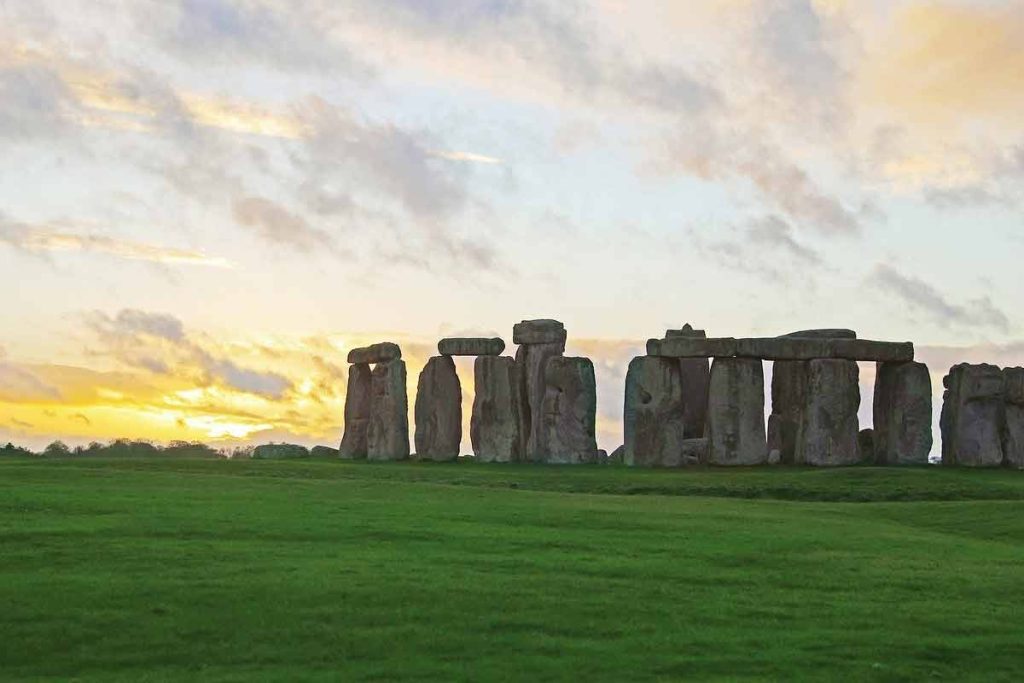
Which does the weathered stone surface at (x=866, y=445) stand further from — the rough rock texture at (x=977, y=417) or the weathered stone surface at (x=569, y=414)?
the weathered stone surface at (x=569, y=414)

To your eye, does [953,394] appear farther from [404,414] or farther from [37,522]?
[37,522]

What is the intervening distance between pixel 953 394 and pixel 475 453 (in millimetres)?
13940

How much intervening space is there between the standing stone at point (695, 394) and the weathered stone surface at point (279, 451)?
490 inches

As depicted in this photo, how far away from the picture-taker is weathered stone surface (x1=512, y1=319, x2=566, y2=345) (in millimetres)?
46094

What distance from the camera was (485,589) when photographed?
18.3 meters

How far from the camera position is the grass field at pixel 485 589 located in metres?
15.8

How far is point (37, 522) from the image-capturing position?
2255 cm

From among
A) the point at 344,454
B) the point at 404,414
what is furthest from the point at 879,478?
the point at 344,454

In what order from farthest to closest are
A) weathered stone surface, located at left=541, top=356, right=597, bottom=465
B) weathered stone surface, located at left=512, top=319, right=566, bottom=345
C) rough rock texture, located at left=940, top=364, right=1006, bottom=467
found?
1. weathered stone surface, located at left=512, top=319, right=566, bottom=345
2. rough rock texture, located at left=940, top=364, right=1006, bottom=467
3. weathered stone surface, located at left=541, top=356, right=597, bottom=465

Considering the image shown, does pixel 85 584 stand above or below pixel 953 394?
below

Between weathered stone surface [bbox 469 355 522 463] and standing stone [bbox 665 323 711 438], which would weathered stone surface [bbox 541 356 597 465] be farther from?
standing stone [bbox 665 323 711 438]

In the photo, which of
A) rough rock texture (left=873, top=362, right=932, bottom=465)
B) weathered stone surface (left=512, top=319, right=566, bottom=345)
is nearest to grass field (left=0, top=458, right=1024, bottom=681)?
rough rock texture (left=873, top=362, right=932, bottom=465)

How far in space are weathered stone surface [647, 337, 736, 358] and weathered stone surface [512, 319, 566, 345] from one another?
12.0 feet

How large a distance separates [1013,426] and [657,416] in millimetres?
10345
